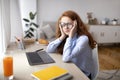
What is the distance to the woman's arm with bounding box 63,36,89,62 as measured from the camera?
1664 mm

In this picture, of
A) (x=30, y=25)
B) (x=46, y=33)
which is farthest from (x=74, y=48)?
(x=30, y=25)

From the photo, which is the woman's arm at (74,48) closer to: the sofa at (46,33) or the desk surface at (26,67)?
the desk surface at (26,67)

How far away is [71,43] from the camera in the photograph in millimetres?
1781

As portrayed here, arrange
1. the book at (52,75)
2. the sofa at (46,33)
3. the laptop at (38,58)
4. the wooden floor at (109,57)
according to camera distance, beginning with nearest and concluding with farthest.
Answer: the book at (52,75) → the laptop at (38,58) → the wooden floor at (109,57) → the sofa at (46,33)

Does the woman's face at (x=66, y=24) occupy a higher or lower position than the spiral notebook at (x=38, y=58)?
higher

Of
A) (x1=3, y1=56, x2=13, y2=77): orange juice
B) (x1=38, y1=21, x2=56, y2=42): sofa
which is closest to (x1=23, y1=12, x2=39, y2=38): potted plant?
(x1=38, y1=21, x2=56, y2=42): sofa

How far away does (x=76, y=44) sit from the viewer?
5.74 ft

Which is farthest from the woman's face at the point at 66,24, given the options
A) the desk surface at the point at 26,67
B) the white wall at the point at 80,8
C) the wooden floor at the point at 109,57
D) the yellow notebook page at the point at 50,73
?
the white wall at the point at 80,8

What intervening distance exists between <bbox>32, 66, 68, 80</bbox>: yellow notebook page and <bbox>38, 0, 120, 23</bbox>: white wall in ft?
12.0

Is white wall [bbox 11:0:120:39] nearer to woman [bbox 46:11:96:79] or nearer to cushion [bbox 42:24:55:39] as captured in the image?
cushion [bbox 42:24:55:39]

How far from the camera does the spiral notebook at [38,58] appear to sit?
5.38 ft

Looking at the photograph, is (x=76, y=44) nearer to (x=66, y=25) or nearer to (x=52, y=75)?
(x=66, y=25)

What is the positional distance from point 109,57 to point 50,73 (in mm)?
3107

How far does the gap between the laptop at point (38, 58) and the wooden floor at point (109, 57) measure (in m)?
1.94
